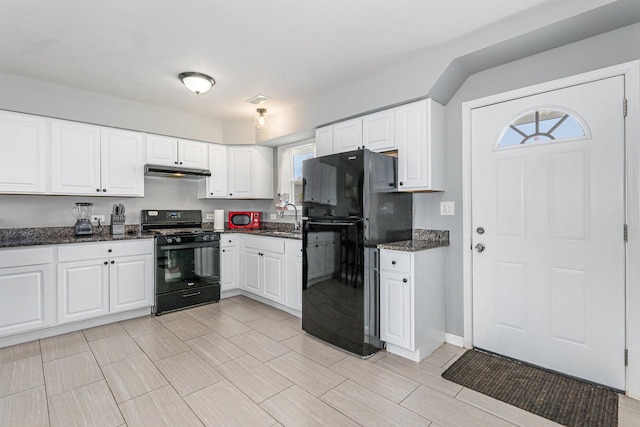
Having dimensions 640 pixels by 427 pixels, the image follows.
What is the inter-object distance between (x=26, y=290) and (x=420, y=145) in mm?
3821

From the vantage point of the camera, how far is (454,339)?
2.75 meters

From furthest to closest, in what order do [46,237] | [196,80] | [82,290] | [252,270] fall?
[252,270] → [46,237] → [82,290] → [196,80]

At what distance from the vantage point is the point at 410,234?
2.99 metres

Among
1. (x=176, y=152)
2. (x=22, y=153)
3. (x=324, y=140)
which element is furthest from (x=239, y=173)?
(x=22, y=153)

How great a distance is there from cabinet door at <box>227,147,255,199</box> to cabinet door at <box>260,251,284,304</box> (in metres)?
1.19

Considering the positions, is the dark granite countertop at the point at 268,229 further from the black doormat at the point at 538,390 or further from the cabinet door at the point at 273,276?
the black doormat at the point at 538,390

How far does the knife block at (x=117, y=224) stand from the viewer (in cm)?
349

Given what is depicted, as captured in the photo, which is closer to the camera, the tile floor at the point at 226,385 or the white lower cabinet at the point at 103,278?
the tile floor at the point at 226,385

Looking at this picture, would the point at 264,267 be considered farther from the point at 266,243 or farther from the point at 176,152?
the point at 176,152

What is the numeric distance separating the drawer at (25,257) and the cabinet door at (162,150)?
4.82 ft

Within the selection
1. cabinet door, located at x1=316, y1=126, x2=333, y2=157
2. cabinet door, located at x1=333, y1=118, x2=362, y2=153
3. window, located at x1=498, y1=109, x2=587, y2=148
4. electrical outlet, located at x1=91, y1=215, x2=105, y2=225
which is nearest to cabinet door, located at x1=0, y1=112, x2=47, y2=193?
electrical outlet, located at x1=91, y1=215, x2=105, y2=225

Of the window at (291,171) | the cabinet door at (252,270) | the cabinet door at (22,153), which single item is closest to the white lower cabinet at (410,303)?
the cabinet door at (252,270)

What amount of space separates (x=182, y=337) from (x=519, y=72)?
3759 millimetres

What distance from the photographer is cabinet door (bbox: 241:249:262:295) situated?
3.92 meters
